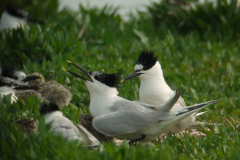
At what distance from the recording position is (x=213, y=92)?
6.04 metres

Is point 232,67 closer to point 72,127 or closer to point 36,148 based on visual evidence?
point 72,127

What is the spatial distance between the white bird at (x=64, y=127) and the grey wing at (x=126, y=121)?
8.0 inches

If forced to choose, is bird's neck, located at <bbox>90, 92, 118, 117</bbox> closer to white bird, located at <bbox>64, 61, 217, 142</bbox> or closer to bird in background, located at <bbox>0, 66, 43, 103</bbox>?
white bird, located at <bbox>64, 61, 217, 142</bbox>

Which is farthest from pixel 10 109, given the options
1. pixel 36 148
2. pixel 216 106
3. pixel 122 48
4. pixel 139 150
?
pixel 122 48

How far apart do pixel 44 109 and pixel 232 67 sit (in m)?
4.16

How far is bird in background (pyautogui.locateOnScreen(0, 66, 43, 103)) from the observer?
499 centimetres

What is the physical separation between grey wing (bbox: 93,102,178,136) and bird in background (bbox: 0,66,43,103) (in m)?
1.56

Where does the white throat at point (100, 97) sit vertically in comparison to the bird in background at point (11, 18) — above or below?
below

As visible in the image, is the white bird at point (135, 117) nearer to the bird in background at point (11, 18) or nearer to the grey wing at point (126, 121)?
the grey wing at point (126, 121)

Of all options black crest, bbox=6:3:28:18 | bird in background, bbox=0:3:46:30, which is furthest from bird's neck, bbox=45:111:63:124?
black crest, bbox=6:3:28:18

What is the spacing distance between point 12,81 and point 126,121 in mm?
2027

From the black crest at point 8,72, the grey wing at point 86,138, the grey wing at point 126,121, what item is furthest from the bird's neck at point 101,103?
the black crest at point 8,72

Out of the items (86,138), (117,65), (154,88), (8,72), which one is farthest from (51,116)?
(117,65)

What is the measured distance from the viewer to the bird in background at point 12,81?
499cm
